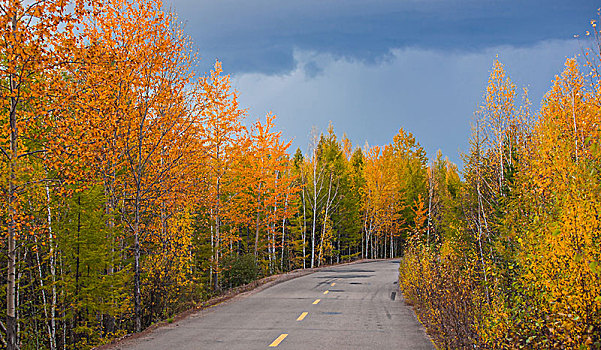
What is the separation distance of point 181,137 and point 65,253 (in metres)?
4.75

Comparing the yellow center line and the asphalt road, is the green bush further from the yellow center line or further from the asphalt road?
the yellow center line

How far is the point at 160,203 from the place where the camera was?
15234 mm

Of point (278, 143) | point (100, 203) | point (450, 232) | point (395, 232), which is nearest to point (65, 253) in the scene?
point (100, 203)

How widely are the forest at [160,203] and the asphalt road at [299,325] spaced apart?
0.92m

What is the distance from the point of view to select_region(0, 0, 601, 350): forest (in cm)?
570

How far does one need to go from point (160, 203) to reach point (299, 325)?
21.0 ft

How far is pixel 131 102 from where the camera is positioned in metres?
14.0

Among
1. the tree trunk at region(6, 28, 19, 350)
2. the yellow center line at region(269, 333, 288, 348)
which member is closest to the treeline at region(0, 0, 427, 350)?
the tree trunk at region(6, 28, 19, 350)

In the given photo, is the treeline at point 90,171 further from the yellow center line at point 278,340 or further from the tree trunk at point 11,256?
the yellow center line at point 278,340

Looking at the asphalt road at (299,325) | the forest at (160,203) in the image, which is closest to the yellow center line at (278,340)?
the asphalt road at (299,325)

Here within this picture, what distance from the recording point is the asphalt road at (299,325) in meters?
9.52

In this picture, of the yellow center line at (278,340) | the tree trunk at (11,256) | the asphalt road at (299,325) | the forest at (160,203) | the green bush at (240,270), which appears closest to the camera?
the forest at (160,203)

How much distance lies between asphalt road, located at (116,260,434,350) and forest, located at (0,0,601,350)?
0.92m

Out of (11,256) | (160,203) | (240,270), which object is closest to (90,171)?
(11,256)
